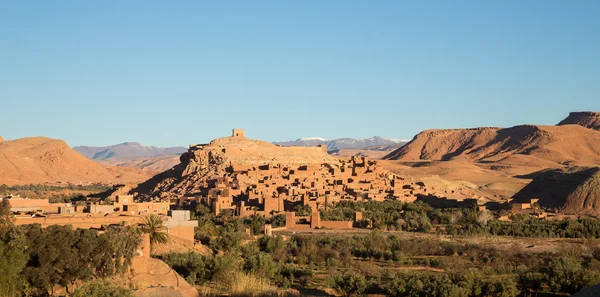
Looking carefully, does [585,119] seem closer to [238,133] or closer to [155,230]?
[238,133]

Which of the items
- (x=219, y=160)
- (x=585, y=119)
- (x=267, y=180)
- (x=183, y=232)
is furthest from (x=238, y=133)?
(x=585, y=119)

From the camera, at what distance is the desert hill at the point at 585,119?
140 metres

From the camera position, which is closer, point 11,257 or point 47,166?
point 11,257

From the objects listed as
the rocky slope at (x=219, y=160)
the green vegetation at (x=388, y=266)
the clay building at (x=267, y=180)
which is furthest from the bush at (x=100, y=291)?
the rocky slope at (x=219, y=160)

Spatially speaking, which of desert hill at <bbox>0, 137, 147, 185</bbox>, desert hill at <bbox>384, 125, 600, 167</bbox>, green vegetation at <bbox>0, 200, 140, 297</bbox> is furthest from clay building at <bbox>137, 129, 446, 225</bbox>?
desert hill at <bbox>384, 125, 600, 167</bbox>

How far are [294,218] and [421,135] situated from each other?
104 metres

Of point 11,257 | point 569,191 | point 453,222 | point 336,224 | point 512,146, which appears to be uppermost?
point 512,146

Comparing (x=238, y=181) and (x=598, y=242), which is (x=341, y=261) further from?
(x=238, y=181)

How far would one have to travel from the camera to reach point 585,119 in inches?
5674

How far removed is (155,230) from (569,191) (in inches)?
1350

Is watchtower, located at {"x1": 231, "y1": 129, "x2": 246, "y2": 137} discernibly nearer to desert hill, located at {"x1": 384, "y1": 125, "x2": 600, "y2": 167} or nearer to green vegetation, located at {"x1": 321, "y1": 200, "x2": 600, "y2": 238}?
green vegetation, located at {"x1": 321, "y1": 200, "x2": 600, "y2": 238}

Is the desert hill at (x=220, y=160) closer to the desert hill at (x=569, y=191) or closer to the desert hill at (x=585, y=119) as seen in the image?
the desert hill at (x=569, y=191)

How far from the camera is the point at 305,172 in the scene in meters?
65.9

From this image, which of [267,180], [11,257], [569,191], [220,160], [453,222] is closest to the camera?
[11,257]
